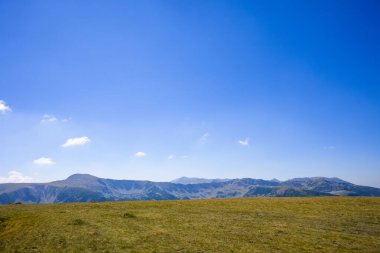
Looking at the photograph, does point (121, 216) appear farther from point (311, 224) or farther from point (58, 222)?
point (311, 224)

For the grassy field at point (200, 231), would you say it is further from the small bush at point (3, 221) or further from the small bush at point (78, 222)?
the small bush at point (3, 221)

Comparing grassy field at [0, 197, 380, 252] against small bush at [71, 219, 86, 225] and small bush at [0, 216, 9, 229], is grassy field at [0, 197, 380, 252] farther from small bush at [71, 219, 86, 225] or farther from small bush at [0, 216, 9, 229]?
small bush at [0, 216, 9, 229]

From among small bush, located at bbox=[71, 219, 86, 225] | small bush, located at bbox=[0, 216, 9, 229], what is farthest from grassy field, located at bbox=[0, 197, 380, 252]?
small bush, located at bbox=[0, 216, 9, 229]

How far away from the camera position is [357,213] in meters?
40.8

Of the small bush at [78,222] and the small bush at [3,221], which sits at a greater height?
the small bush at [78,222]

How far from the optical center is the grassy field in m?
24.3

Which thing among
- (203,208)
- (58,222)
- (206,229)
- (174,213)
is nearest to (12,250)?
(58,222)

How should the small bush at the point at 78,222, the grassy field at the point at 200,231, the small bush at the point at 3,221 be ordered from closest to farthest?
the grassy field at the point at 200,231
the small bush at the point at 78,222
the small bush at the point at 3,221

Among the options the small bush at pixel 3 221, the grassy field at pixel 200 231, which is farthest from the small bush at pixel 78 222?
the small bush at pixel 3 221

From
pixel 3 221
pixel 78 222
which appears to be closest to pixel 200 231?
pixel 78 222

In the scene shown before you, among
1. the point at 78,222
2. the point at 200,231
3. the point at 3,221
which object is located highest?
the point at 78,222

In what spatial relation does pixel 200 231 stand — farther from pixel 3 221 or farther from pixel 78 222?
pixel 3 221

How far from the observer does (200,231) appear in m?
A: 29.9

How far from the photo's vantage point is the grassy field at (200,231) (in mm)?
24344
